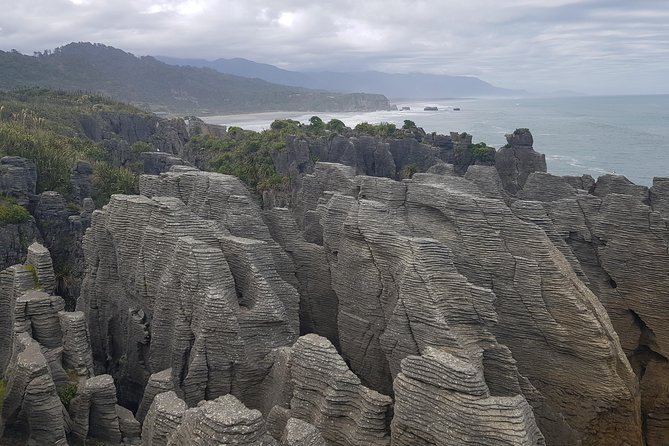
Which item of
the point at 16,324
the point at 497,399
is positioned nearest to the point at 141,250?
the point at 16,324

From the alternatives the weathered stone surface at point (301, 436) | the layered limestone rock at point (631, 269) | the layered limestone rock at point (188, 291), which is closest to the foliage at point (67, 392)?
the layered limestone rock at point (188, 291)

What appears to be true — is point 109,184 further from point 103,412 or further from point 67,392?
point 103,412

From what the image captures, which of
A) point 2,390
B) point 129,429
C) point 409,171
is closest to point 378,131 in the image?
point 409,171

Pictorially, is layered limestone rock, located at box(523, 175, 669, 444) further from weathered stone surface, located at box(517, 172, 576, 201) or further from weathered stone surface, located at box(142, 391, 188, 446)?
weathered stone surface, located at box(142, 391, 188, 446)

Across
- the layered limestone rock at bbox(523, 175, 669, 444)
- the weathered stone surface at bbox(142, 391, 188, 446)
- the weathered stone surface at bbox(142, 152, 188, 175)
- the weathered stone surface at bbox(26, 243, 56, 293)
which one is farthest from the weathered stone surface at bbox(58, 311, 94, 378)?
the weathered stone surface at bbox(142, 152, 188, 175)

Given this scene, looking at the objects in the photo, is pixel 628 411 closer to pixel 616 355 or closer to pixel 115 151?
pixel 616 355

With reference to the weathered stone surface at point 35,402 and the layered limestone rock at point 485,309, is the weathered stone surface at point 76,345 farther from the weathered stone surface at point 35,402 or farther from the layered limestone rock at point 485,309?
the layered limestone rock at point 485,309

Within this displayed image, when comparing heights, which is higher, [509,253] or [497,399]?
[509,253]
